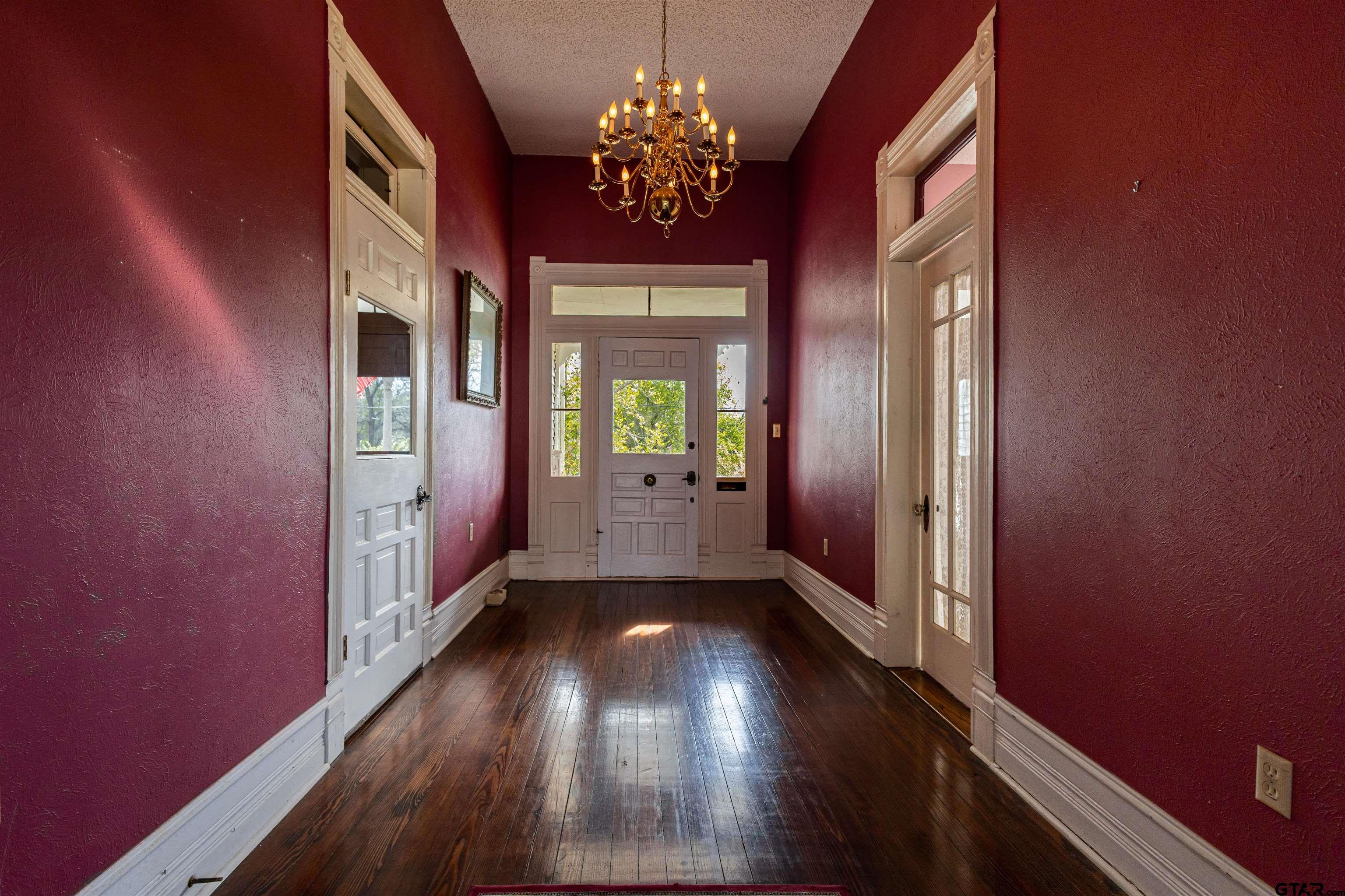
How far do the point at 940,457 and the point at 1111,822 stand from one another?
1831 mm

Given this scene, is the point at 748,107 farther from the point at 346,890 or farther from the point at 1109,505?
the point at 346,890

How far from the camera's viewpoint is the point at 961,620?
3.18 meters

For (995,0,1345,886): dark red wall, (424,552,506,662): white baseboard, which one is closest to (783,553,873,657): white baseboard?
(995,0,1345,886): dark red wall

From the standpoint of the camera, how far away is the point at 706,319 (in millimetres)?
5871

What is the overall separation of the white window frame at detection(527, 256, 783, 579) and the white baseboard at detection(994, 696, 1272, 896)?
11.8 ft

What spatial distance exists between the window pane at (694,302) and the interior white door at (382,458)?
8.51ft

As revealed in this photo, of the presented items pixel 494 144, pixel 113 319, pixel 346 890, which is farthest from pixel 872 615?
pixel 494 144

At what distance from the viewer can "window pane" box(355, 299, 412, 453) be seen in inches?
113

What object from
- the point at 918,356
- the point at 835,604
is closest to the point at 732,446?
the point at 835,604

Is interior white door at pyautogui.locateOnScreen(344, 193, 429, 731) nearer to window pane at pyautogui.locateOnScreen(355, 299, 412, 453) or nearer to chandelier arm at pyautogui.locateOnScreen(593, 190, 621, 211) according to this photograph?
window pane at pyautogui.locateOnScreen(355, 299, 412, 453)

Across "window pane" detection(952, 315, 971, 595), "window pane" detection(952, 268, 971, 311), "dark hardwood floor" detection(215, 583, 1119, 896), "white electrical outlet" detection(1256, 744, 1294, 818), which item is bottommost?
"dark hardwood floor" detection(215, 583, 1119, 896)

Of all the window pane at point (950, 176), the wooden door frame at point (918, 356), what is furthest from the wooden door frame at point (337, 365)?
the window pane at point (950, 176)

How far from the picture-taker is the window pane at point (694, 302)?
5.90 m

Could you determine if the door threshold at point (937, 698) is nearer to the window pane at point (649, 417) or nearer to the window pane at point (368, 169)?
the window pane at point (649, 417)
